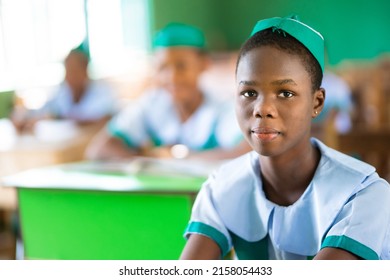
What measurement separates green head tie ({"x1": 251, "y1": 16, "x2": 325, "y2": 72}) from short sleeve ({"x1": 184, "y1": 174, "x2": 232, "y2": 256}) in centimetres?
27

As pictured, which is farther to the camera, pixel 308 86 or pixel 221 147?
pixel 221 147

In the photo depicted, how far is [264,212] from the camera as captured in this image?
83cm

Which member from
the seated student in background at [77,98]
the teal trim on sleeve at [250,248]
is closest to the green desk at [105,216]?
the teal trim on sleeve at [250,248]

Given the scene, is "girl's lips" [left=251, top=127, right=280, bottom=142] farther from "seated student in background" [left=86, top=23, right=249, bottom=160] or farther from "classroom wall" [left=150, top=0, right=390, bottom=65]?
"classroom wall" [left=150, top=0, right=390, bottom=65]

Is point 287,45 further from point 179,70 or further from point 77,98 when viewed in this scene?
point 77,98

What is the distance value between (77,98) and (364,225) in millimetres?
2261

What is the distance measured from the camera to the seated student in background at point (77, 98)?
8.87 feet

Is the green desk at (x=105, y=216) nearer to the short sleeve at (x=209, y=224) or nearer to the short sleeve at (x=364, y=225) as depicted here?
the short sleeve at (x=209, y=224)

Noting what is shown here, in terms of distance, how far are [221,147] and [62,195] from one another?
1.99 ft

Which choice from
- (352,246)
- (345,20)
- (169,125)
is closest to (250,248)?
(352,246)
